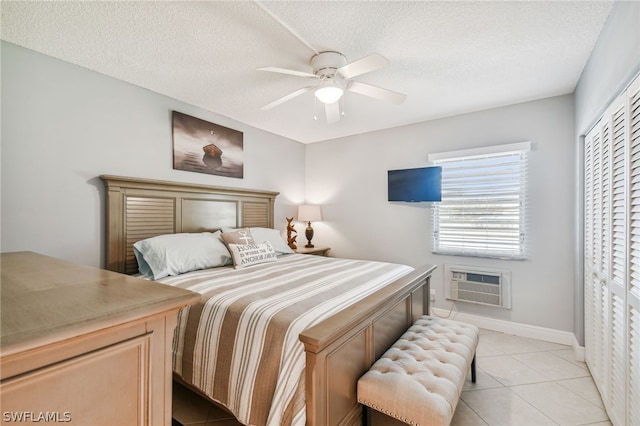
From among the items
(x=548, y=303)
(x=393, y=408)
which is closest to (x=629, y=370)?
(x=393, y=408)

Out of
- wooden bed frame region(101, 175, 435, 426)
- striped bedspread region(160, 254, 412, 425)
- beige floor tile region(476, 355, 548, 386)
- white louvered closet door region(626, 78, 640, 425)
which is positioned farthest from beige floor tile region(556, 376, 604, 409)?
striped bedspread region(160, 254, 412, 425)

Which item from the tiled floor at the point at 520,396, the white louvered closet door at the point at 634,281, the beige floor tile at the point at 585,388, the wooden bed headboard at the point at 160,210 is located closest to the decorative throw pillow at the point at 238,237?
the wooden bed headboard at the point at 160,210

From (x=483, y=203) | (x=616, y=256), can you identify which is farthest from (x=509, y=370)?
(x=483, y=203)

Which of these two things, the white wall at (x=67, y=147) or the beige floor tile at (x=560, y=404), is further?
the white wall at (x=67, y=147)

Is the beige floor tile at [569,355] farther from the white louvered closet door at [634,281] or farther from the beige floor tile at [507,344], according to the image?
the white louvered closet door at [634,281]

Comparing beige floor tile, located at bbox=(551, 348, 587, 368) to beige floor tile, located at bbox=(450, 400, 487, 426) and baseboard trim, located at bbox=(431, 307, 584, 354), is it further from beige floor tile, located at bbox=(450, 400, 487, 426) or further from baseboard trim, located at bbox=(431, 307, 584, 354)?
beige floor tile, located at bbox=(450, 400, 487, 426)

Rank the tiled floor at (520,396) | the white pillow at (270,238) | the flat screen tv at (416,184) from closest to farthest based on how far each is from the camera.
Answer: the tiled floor at (520,396) < the white pillow at (270,238) < the flat screen tv at (416,184)

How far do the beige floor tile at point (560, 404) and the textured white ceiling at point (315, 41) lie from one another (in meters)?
2.45

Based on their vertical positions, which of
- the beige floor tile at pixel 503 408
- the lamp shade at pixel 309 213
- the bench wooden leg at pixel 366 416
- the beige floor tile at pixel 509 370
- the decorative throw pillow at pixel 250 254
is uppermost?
the lamp shade at pixel 309 213

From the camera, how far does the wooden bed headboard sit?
8.08 ft

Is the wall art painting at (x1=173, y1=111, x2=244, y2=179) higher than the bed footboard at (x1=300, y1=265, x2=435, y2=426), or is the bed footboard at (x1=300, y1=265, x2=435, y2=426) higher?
the wall art painting at (x1=173, y1=111, x2=244, y2=179)

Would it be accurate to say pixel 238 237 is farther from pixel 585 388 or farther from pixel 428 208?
pixel 585 388

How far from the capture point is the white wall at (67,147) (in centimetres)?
202

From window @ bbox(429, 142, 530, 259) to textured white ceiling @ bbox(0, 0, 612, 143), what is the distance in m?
0.67
